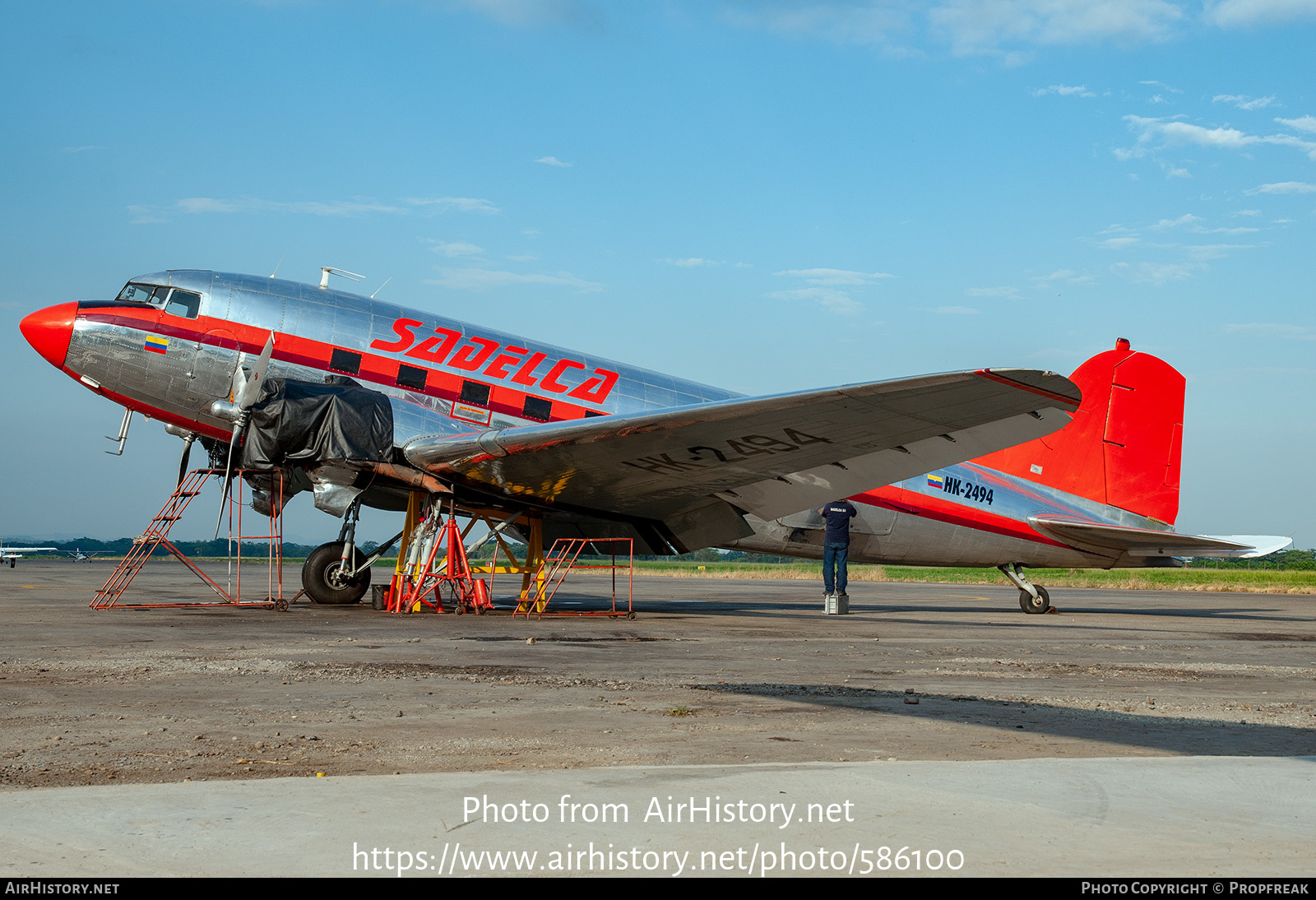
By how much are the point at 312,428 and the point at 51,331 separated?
4.11 meters

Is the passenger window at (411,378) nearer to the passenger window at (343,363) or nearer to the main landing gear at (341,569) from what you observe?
the passenger window at (343,363)

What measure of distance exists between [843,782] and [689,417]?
7.61m

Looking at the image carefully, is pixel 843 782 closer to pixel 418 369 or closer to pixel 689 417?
pixel 689 417

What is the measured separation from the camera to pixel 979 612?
60.9 ft

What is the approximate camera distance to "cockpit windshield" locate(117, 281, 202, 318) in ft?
47.4

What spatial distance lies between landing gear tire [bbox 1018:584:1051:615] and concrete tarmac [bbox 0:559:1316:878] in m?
8.42

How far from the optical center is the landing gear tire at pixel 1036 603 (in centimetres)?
1833

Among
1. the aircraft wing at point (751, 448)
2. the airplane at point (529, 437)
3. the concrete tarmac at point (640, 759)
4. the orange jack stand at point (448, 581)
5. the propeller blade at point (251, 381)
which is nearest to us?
the concrete tarmac at point (640, 759)

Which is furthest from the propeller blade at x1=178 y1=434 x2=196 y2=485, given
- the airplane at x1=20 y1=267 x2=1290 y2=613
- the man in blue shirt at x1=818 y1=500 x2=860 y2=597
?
the man in blue shirt at x1=818 y1=500 x2=860 y2=597

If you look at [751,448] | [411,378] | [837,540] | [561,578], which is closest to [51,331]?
[411,378]

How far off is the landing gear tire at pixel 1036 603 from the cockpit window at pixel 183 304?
47.9 feet

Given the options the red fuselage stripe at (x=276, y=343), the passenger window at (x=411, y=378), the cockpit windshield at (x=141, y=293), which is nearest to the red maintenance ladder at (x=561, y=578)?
the red fuselage stripe at (x=276, y=343)

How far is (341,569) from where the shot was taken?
52.0ft

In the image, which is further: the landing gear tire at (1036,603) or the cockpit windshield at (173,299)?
the landing gear tire at (1036,603)
